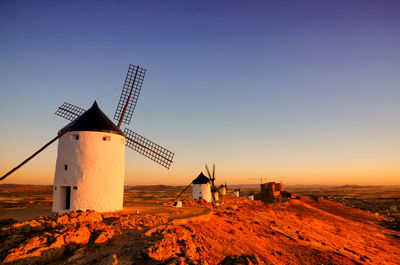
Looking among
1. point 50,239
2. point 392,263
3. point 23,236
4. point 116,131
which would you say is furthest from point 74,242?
point 392,263

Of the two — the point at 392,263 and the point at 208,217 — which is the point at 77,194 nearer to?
the point at 208,217

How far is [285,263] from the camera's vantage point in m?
12.8

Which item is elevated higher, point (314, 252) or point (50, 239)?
point (50, 239)

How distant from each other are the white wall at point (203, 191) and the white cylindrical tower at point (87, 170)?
19256mm

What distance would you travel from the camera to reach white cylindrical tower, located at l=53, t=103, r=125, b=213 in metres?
16.4

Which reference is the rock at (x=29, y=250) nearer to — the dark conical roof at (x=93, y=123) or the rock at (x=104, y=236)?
the rock at (x=104, y=236)

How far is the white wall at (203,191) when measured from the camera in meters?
35.5

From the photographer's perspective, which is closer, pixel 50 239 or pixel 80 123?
pixel 50 239

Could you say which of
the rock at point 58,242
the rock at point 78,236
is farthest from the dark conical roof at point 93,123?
the rock at point 58,242

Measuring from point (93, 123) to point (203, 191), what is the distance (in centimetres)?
2264

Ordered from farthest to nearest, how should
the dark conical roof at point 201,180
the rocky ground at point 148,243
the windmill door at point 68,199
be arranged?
the dark conical roof at point 201,180
the windmill door at point 68,199
the rocky ground at point 148,243

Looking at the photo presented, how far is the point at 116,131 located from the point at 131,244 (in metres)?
10.8

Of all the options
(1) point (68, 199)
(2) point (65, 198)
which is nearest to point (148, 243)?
(2) point (65, 198)

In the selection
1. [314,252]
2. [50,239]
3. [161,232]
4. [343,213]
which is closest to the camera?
[50,239]
